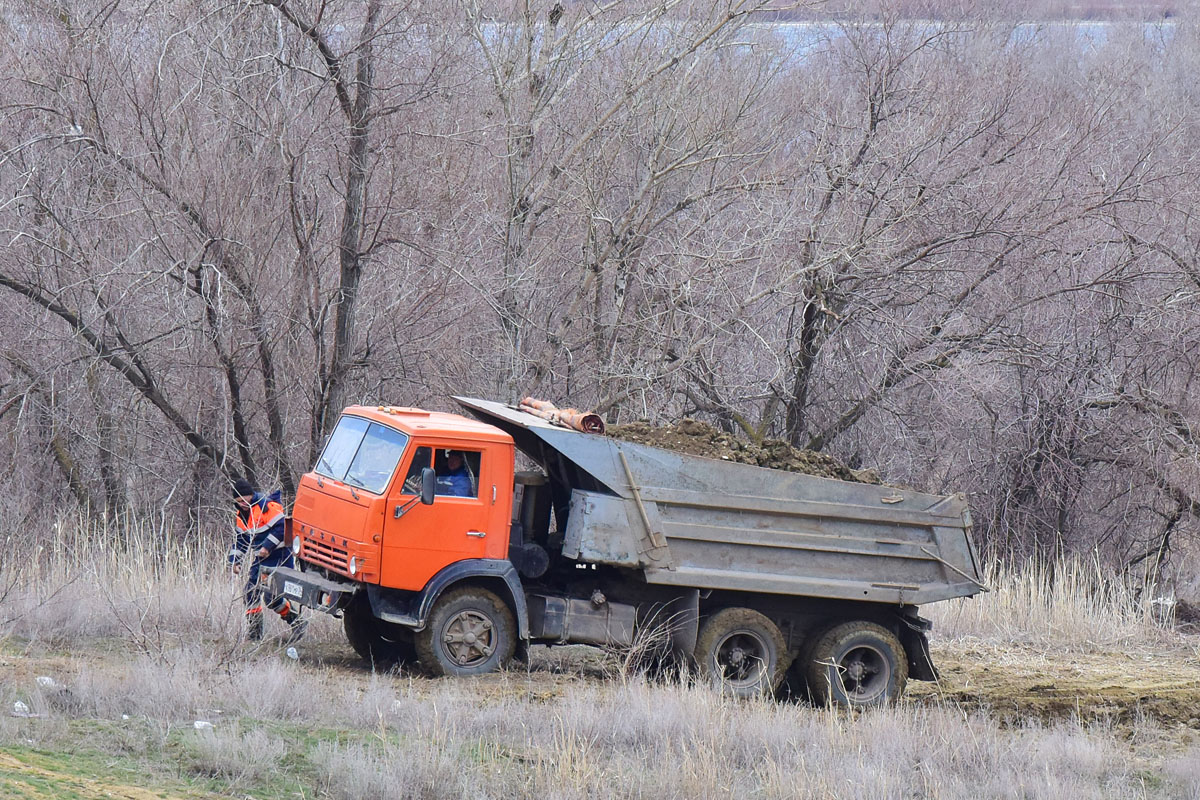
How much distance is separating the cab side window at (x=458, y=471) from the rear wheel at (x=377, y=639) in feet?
4.22

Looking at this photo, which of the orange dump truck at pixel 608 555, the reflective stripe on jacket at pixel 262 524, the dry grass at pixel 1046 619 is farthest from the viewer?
the dry grass at pixel 1046 619

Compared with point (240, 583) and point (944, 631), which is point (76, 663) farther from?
point (944, 631)

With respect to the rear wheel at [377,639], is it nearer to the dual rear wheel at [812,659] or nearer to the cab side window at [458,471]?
the cab side window at [458,471]

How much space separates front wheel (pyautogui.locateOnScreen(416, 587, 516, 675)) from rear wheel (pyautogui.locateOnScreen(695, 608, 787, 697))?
149cm

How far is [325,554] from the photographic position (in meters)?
9.16

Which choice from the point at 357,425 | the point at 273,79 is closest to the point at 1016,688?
the point at 357,425

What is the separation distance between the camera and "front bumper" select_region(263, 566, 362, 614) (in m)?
8.81

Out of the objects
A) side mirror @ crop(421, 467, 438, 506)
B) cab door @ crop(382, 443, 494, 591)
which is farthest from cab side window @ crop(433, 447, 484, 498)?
side mirror @ crop(421, 467, 438, 506)

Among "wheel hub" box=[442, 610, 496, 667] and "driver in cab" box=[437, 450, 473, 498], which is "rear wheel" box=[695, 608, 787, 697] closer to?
"wheel hub" box=[442, 610, 496, 667]

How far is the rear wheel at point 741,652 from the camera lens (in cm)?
931

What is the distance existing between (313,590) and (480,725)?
2216 mm

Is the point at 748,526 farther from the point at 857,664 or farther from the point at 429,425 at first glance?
the point at 429,425

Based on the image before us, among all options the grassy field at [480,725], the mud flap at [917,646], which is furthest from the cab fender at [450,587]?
the mud flap at [917,646]

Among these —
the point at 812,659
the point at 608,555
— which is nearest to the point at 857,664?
the point at 812,659
